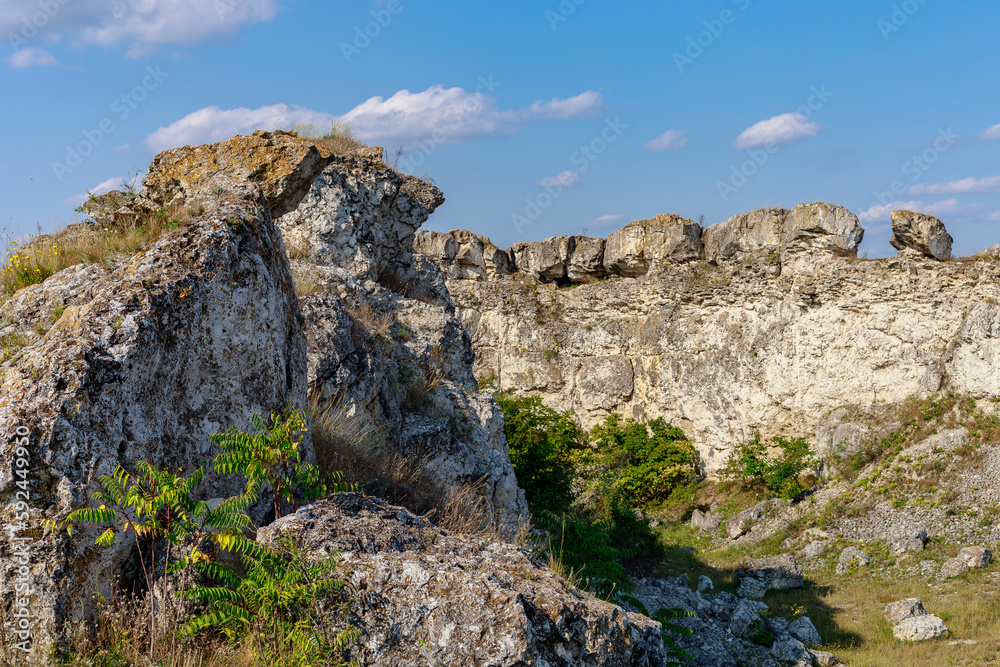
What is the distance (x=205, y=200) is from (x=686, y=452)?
17666mm

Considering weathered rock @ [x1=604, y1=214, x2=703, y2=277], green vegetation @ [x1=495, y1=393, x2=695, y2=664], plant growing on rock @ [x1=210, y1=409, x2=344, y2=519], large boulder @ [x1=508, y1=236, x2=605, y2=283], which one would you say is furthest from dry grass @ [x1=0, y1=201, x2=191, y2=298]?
large boulder @ [x1=508, y1=236, x2=605, y2=283]

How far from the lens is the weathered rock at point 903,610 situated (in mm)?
11102

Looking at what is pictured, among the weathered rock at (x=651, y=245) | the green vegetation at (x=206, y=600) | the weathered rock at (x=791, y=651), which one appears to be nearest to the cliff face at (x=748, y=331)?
the weathered rock at (x=651, y=245)

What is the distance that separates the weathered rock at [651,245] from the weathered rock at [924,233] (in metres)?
5.48

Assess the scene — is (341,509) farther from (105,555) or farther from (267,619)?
(105,555)

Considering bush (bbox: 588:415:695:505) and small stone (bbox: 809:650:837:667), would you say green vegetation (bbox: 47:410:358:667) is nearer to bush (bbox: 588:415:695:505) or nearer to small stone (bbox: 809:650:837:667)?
small stone (bbox: 809:650:837:667)

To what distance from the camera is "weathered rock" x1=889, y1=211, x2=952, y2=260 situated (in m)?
17.0

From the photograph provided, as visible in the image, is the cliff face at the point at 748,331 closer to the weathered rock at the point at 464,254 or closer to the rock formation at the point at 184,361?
the weathered rock at the point at 464,254

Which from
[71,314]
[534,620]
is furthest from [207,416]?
[534,620]

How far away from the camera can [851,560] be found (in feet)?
47.1

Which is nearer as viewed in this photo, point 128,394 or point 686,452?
point 128,394

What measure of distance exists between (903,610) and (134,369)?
12.0 meters

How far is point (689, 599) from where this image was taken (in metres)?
11.6

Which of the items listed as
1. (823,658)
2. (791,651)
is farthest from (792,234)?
(791,651)
